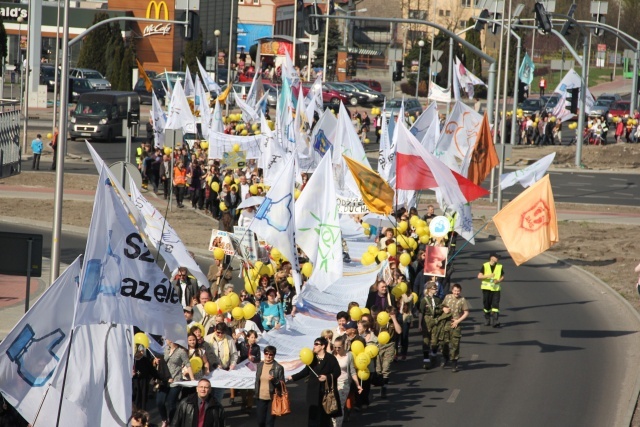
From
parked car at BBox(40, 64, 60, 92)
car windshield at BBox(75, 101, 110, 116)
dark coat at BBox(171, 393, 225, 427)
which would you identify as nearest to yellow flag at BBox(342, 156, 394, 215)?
dark coat at BBox(171, 393, 225, 427)

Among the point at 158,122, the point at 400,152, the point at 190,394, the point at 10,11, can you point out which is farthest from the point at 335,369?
the point at 10,11

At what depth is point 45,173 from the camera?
130 feet

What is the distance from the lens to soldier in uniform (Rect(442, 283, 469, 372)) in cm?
1806

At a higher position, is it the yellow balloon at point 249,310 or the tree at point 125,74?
the tree at point 125,74

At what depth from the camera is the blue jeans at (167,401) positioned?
47.0 feet

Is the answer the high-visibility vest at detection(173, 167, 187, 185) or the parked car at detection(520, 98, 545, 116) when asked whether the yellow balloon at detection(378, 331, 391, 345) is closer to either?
the high-visibility vest at detection(173, 167, 187, 185)

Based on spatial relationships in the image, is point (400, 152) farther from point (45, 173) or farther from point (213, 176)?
point (45, 173)

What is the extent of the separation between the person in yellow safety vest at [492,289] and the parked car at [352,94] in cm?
4705

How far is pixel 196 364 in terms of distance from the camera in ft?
47.1

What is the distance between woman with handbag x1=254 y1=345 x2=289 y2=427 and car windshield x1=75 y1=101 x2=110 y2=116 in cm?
3614

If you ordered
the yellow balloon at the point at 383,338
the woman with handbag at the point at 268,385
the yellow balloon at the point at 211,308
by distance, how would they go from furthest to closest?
the yellow balloon at the point at 383,338 → the yellow balloon at the point at 211,308 → the woman with handbag at the point at 268,385

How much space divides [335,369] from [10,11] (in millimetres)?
67714

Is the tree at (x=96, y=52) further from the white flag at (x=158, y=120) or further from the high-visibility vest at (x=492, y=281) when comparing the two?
the high-visibility vest at (x=492, y=281)

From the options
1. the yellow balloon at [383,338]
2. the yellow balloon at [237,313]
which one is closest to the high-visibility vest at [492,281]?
the yellow balloon at [383,338]
